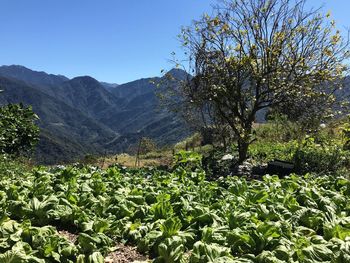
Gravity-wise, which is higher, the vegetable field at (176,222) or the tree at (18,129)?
the tree at (18,129)

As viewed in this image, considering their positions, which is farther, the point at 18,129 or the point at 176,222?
the point at 18,129

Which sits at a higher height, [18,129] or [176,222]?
[18,129]

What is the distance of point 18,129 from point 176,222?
11751 mm

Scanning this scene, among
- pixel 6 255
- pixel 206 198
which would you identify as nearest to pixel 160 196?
pixel 206 198

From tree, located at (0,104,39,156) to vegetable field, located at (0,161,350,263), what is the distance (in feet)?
25.7

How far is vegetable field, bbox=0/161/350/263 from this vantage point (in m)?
3.97

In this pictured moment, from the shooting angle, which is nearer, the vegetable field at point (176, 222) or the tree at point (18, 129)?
the vegetable field at point (176, 222)

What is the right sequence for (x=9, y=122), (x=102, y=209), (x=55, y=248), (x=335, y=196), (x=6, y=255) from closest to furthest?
(x=6, y=255) → (x=55, y=248) → (x=102, y=209) → (x=335, y=196) → (x=9, y=122)

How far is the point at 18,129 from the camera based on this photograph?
14.8 meters

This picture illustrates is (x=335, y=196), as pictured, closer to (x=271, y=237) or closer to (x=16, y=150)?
(x=271, y=237)

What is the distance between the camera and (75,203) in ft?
18.7

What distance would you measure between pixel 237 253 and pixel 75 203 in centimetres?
248

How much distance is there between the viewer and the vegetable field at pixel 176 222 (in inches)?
156

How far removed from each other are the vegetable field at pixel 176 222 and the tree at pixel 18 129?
783 cm
